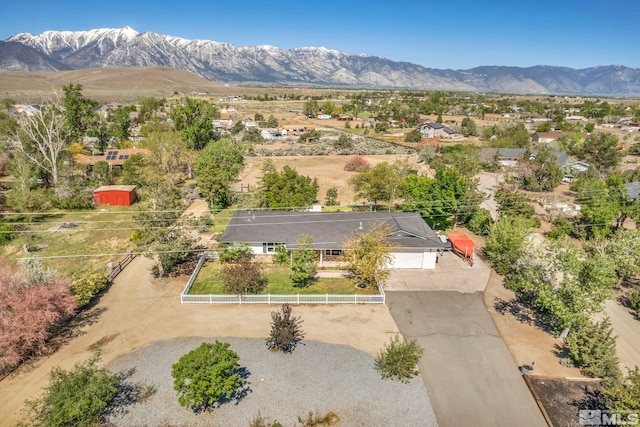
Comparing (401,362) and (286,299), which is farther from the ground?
(401,362)

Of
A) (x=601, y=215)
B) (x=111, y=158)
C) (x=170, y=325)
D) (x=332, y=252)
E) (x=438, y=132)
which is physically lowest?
(x=170, y=325)

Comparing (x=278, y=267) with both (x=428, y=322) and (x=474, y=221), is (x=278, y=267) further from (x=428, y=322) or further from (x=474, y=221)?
(x=474, y=221)

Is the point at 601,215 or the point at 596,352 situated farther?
the point at 601,215

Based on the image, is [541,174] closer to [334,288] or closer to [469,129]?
[334,288]

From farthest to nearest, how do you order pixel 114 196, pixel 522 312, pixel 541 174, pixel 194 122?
pixel 194 122 → pixel 541 174 → pixel 114 196 → pixel 522 312

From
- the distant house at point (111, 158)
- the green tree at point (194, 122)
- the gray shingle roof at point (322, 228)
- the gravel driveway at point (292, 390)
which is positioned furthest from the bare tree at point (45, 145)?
the gravel driveway at point (292, 390)

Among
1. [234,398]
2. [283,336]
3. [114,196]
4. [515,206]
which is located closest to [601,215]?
[515,206]

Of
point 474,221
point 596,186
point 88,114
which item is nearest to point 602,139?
point 596,186

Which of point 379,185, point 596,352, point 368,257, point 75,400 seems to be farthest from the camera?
point 379,185
